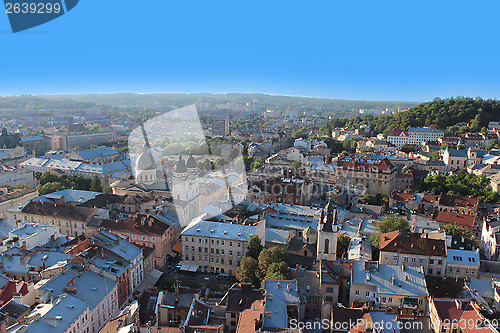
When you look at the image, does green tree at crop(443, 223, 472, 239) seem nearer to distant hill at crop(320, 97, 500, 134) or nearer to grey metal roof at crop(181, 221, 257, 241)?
grey metal roof at crop(181, 221, 257, 241)

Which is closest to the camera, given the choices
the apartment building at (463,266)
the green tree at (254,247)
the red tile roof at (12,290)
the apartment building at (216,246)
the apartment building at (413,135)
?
the red tile roof at (12,290)

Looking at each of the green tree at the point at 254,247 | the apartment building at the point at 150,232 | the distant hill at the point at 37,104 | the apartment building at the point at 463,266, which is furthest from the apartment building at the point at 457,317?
the distant hill at the point at 37,104

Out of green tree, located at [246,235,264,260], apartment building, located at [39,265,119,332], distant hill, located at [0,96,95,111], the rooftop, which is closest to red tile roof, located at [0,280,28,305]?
apartment building, located at [39,265,119,332]

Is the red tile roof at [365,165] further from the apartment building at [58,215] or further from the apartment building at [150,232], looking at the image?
the apartment building at [58,215]

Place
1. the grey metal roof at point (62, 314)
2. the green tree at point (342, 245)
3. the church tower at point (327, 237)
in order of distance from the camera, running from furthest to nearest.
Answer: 1. the green tree at point (342, 245)
2. the church tower at point (327, 237)
3. the grey metal roof at point (62, 314)

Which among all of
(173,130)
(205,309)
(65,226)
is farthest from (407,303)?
(173,130)

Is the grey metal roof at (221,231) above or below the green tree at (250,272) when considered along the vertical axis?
above

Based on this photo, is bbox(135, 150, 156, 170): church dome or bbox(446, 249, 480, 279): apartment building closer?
bbox(446, 249, 480, 279): apartment building
